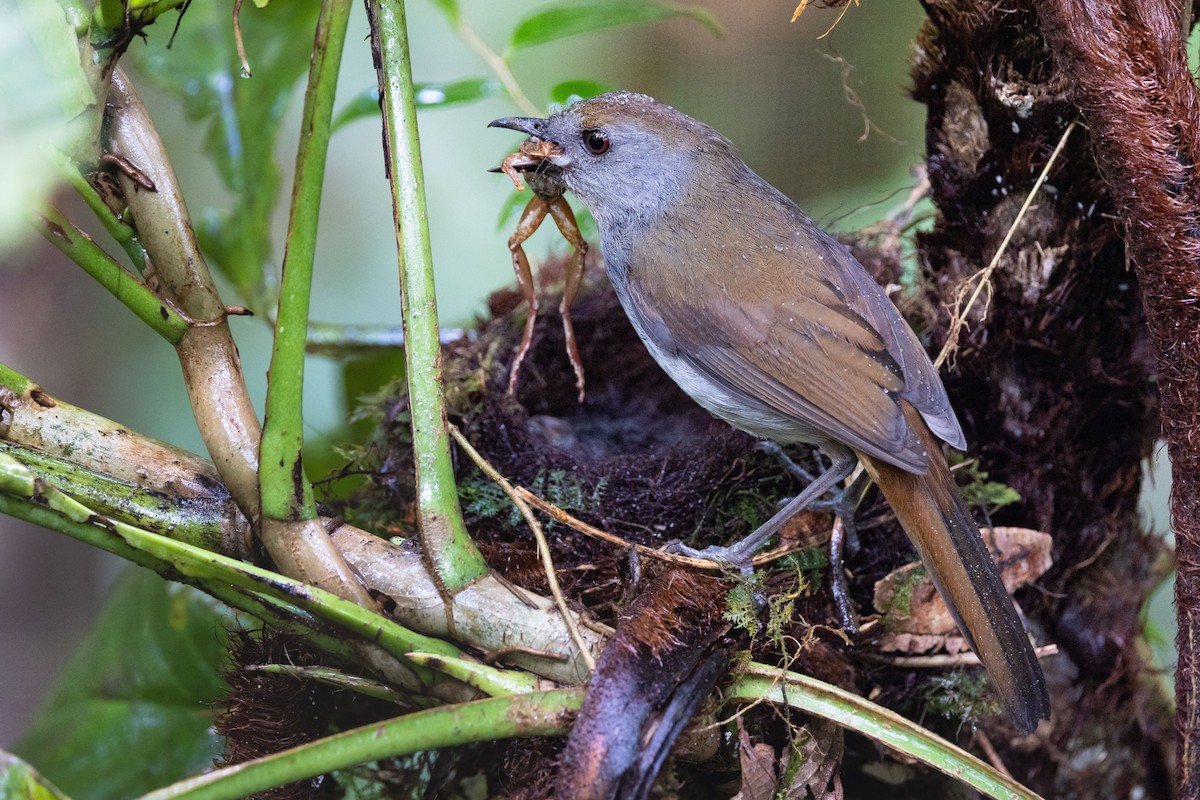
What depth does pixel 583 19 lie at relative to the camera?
6.73 ft

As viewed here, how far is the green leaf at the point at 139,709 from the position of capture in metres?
2.00

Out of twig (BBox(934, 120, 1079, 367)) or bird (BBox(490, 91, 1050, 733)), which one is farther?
twig (BBox(934, 120, 1079, 367))

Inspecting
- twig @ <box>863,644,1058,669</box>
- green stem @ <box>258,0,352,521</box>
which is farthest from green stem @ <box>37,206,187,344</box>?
twig @ <box>863,644,1058,669</box>

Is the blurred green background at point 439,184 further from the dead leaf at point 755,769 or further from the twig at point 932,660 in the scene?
the dead leaf at point 755,769

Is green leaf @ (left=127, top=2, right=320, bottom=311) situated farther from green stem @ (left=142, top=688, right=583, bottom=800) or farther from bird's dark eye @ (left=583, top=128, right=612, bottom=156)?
green stem @ (left=142, top=688, right=583, bottom=800)

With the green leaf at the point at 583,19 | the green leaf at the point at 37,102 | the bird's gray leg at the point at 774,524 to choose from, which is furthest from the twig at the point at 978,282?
the green leaf at the point at 37,102

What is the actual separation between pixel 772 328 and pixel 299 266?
0.83 metres

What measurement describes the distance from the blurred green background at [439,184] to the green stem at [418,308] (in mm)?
1001

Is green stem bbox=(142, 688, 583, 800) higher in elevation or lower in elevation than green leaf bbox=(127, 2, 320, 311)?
lower

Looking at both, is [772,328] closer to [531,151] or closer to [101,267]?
[531,151]

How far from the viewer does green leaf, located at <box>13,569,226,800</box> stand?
200cm

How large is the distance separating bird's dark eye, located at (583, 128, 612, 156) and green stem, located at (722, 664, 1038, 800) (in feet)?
3.81

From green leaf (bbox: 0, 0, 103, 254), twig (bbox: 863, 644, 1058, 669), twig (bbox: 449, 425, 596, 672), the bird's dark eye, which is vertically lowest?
twig (bbox: 863, 644, 1058, 669)

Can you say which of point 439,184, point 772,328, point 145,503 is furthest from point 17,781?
point 439,184
